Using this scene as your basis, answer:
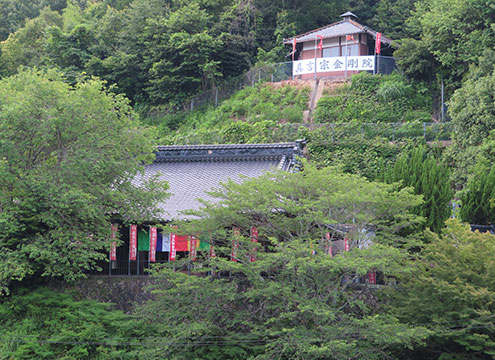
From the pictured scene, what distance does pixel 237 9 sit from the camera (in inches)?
2296

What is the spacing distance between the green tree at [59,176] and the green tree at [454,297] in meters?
10.9

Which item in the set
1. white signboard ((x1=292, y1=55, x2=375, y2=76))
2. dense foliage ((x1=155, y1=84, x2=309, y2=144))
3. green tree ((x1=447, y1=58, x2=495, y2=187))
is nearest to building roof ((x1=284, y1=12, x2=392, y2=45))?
white signboard ((x1=292, y1=55, x2=375, y2=76))

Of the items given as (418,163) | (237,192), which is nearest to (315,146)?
(418,163)

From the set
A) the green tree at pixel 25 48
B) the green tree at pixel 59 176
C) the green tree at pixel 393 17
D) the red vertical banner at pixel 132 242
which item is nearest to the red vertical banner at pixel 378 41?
the green tree at pixel 393 17

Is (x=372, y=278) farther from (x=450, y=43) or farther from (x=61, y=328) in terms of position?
(x=450, y=43)

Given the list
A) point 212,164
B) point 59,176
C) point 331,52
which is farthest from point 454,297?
point 331,52

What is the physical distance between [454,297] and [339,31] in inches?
1435

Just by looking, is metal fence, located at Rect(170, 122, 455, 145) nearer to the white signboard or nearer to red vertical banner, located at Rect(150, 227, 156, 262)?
the white signboard

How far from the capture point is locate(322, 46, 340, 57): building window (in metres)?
54.5

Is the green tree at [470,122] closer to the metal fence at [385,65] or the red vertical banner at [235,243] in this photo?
the metal fence at [385,65]

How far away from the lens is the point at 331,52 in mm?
54781

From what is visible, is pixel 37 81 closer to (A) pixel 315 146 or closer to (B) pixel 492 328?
(B) pixel 492 328

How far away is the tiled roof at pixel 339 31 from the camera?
52625 millimetres

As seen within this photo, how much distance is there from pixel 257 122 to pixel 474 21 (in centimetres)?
1703
